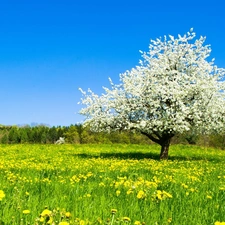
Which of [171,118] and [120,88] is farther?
[120,88]

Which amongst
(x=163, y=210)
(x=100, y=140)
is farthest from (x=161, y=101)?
(x=100, y=140)

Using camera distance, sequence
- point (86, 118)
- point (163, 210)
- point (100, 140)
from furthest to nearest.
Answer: point (100, 140) → point (86, 118) → point (163, 210)

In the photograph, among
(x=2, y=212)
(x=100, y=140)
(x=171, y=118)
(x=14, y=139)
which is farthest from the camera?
(x=14, y=139)

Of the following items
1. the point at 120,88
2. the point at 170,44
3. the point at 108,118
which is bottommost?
the point at 108,118

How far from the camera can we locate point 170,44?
23.4 meters

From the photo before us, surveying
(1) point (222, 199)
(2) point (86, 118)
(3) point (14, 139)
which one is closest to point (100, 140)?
→ (3) point (14, 139)

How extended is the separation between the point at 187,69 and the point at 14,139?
220ft

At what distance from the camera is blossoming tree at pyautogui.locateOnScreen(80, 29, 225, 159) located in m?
21.5

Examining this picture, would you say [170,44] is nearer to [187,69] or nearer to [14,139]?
[187,69]

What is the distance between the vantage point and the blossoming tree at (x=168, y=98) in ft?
70.4

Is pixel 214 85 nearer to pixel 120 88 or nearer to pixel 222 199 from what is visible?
pixel 120 88

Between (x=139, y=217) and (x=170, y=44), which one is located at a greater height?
(x=170, y=44)

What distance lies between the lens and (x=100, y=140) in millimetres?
68188

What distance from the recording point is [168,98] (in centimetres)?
2162
